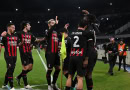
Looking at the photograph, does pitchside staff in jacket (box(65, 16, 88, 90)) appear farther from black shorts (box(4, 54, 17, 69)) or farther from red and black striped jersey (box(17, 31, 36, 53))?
red and black striped jersey (box(17, 31, 36, 53))

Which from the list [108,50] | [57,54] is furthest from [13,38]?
[108,50]

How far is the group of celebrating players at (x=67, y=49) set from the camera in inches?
206

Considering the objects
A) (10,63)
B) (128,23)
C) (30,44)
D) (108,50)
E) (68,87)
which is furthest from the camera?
(128,23)

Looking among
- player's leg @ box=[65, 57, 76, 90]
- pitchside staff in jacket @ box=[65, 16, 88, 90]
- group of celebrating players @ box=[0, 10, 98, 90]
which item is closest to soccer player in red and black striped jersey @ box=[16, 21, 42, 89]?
group of celebrating players @ box=[0, 10, 98, 90]

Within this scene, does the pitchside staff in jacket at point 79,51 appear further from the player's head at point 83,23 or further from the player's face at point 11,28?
the player's face at point 11,28

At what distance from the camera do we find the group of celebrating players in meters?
5.23

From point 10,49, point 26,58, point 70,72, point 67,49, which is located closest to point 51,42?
point 67,49

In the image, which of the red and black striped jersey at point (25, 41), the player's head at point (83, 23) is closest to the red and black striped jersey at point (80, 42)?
the player's head at point (83, 23)

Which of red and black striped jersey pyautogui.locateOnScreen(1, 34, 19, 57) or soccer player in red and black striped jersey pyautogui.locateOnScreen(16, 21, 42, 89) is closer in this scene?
red and black striped jersey pyautogui.locateOnScreen(1, 34, 19, 57)

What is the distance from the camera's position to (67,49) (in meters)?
7.08

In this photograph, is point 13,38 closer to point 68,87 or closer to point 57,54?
point 57,54

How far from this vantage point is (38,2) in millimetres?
45781

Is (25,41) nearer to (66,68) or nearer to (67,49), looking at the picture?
(67,49)

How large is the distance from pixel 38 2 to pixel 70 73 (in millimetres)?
41957
